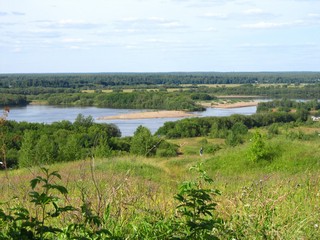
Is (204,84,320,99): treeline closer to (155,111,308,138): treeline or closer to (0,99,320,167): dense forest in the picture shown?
(0,99,320,167): dense forest

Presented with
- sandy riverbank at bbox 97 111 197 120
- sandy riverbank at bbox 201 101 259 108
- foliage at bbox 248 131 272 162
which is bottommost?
sandy riverbank at bbox 97 111 197 120

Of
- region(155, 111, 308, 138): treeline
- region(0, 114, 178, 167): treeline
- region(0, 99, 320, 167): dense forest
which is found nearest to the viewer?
region(0, 114, 178, 167): treeline

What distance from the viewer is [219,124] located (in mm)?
52062

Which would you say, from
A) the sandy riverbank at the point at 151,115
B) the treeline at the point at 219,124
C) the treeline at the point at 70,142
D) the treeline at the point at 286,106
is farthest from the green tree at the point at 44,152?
the treeline at the point at 286,106

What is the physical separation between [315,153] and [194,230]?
36.9 ft

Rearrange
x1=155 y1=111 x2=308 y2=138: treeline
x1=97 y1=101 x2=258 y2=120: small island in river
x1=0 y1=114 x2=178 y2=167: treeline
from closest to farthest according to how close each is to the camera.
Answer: x1=0 y1=114 x2=178 y2=167: treeline
x1=155 y1=111 x2=308 y2=138: treeline
x1=97 y1=101 x2=258 y2=120: small island in river

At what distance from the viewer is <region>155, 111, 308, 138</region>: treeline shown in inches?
1857

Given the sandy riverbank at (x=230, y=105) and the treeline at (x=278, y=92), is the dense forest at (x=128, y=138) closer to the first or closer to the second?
the sandy riverbank at (x=230, y=105)

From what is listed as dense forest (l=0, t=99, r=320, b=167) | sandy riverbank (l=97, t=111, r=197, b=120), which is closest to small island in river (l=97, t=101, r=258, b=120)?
sandy riverbank (l=97, t=111, r=197, b=120)

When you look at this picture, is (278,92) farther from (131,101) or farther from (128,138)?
(128,138)

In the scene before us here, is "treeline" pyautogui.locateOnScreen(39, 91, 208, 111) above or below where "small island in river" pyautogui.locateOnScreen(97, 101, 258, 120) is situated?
above

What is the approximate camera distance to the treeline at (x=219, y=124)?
47178 mm

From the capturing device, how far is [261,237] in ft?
11.5

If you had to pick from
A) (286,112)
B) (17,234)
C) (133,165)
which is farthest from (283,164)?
(286,112)
